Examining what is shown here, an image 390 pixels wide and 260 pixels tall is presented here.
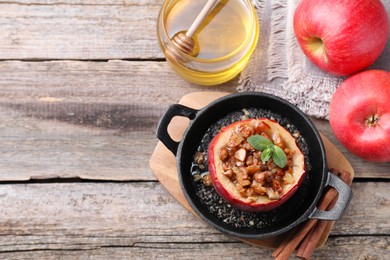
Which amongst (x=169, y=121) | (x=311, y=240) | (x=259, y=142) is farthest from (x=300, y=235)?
(x=169, y=121)

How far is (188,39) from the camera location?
1365 millimetres

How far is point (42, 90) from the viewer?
148cm

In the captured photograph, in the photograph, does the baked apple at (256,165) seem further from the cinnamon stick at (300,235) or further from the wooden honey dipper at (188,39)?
the wooden honey dipper at (188,39)

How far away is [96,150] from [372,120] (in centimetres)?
66

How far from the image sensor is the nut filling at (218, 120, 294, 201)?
1217mm

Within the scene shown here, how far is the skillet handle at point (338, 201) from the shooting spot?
123cm

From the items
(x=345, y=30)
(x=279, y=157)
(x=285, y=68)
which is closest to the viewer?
(x=279, y=157)

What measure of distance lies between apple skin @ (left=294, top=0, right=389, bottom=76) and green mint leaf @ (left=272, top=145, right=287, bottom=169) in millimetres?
286

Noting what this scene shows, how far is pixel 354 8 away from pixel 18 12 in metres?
0.83

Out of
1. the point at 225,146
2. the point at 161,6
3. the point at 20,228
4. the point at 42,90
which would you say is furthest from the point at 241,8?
the point at 20,228

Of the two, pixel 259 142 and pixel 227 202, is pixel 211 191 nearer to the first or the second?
pixel 227 202

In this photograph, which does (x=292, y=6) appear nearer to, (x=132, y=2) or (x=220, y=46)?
(x=220, y=46)

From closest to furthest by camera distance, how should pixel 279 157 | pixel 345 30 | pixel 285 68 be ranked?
pixel 279 157 → pixel 345 30 → pixel 285 68

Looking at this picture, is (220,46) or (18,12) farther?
(18,12)
